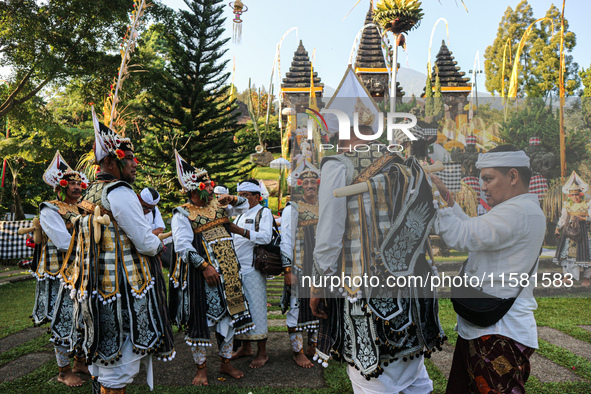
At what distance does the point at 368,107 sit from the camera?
7.27 ft

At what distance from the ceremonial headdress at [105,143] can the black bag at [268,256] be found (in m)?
1.62

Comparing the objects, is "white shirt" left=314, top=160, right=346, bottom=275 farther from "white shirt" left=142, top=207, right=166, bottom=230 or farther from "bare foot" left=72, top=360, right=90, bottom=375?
"white shirt" left=142, top=207, right=166, bottom=230

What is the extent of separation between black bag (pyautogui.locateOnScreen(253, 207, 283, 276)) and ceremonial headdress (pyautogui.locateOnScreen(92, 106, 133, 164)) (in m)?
1.62

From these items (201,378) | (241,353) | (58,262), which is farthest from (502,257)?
(58,262)

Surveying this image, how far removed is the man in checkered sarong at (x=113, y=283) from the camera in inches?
98.0

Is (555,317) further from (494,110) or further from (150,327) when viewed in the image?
(150,327)

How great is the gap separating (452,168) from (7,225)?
5.23m

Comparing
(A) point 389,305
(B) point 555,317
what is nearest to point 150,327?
(A) point 389,305

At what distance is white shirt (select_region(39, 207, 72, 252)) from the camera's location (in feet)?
11.1

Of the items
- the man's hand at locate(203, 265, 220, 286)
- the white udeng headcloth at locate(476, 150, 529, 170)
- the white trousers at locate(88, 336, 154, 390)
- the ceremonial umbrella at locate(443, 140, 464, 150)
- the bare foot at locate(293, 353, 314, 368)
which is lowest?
the bare foot at locate(293, 353, 314, 368)

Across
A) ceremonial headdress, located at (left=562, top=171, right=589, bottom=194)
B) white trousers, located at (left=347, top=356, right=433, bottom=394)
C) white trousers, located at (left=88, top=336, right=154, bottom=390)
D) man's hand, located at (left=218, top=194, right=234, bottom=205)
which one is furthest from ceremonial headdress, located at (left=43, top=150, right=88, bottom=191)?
ceremonial headdress, located at (left=562, top=171, right=589, bottom=194)

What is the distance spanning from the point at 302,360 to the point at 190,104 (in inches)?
483

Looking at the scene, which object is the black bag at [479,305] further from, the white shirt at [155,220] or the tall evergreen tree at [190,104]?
the tall evergreen tree at [190,104]

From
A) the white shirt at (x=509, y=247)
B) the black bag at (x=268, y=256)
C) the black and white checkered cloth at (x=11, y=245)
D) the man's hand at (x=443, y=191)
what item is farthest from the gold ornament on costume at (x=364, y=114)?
the black and white checkered cloth at (x=11, y=245)
